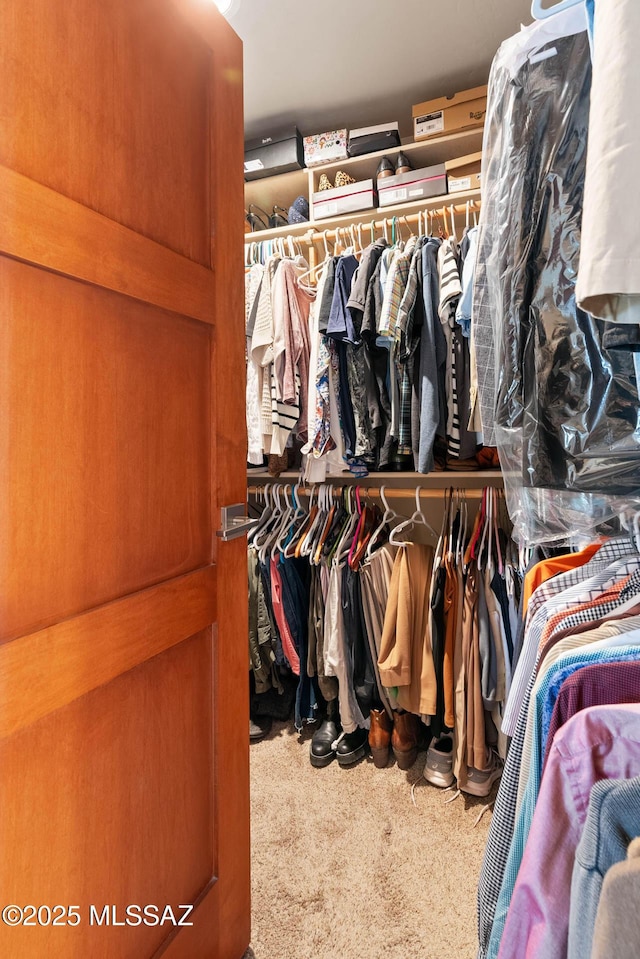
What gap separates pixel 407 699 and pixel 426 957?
726mm

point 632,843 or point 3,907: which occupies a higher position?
point 632,843

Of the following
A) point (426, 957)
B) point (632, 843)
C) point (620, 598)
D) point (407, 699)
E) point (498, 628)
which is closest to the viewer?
point (632, 843)

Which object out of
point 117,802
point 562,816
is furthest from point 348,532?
point 562,816

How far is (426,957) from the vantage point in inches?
45.6

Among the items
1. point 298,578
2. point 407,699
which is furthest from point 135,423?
point 407,699

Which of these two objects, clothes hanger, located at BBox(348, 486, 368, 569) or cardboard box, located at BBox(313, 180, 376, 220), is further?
cardboard box, located at BBox(313, 180, 376, 220)

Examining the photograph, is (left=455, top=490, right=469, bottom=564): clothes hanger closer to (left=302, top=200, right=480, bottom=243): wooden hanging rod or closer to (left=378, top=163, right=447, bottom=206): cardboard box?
(left=302, top=200, right=480, bottom=243): wooden hanging rod

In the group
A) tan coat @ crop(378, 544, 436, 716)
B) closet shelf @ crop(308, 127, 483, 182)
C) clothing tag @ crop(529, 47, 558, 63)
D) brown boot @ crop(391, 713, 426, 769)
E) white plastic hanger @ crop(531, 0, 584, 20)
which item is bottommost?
brown boot @ crop(391, 713, 426, 769)

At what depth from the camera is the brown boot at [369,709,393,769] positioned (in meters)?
1.85

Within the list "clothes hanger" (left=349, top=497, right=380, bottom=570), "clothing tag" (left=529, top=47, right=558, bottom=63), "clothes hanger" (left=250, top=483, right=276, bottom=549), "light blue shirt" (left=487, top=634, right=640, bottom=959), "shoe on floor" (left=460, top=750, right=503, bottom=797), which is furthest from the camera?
"clothes hanger" (left=250, top=483, right=276, bottom=549)

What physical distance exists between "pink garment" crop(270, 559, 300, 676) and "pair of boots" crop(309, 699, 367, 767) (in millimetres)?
219

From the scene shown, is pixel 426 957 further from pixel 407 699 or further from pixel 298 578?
pixel 298 578

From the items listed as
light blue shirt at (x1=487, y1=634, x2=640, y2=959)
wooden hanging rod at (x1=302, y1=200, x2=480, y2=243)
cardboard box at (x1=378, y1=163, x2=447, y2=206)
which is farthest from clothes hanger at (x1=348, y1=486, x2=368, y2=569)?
light blue shirt at (x1=487, y1=634, x2=640, y2=959)

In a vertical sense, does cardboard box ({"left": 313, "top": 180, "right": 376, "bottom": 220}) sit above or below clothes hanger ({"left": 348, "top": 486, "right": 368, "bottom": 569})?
above
